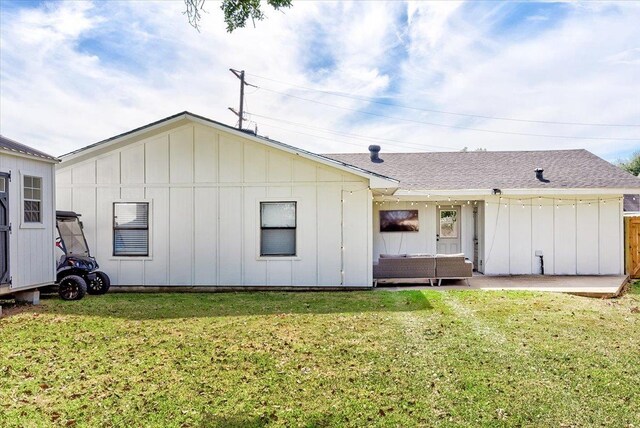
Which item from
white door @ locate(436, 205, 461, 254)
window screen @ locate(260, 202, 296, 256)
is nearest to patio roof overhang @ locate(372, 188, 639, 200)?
white door @ locate(436, 205, 461, 254)

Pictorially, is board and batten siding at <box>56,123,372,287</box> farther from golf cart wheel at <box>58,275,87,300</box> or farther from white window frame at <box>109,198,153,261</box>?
golf cart wheel at <box>58,275,87,300</box>

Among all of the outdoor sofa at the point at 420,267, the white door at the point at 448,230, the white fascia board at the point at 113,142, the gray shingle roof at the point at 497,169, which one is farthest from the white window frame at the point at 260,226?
the white door at the point at 448,230

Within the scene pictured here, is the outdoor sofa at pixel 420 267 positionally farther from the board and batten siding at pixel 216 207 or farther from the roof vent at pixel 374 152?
the roof vent at pixel 374 152

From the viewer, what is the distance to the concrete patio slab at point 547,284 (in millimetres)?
9750

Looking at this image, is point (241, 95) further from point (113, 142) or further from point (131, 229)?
point (131, 229)

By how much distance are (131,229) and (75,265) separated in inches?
62.3

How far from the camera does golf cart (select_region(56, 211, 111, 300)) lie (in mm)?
9102

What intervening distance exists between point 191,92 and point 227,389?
12927 millimetres

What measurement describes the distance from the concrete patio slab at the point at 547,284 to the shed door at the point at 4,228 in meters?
7.86

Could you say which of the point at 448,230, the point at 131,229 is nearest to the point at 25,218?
the point at 131,229

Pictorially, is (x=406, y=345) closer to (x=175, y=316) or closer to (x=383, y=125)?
(x=175, y=316)

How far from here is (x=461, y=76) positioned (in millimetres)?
15445

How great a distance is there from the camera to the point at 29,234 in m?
8.41

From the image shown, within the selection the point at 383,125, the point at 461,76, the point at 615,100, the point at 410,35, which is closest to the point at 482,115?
the point at 383,125
